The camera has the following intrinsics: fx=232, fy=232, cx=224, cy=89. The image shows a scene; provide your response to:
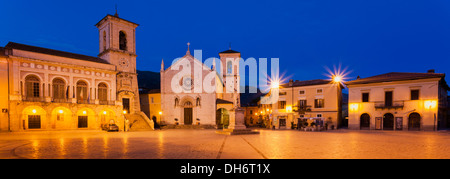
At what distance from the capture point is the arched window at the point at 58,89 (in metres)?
27.9

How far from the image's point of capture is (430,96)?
26.9m

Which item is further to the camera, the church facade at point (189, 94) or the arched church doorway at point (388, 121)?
the church facade at point (189, 94)

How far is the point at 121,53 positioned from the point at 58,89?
10.0 metres

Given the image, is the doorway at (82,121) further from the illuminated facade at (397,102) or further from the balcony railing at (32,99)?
the illuminated facade at (397,102)

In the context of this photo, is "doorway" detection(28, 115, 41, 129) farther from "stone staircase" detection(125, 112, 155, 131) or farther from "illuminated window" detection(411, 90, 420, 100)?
"illuminated window" detection(411, 90, 420, 100)

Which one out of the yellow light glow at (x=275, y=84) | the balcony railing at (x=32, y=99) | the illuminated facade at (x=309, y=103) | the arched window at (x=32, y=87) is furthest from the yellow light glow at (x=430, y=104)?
the arched window at (x=32, y=87)

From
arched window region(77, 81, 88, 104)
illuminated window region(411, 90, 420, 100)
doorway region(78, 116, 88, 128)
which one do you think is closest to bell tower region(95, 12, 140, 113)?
arched window region(77, 81, 88, 104)

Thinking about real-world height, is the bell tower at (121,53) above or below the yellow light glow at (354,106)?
above

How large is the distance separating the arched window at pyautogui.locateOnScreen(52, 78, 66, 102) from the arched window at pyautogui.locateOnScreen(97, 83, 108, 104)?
159 inches

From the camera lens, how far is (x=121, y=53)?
35.3 meters

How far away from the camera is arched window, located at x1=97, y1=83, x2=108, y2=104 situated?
31656mm
